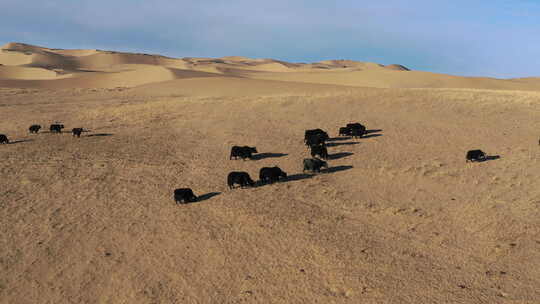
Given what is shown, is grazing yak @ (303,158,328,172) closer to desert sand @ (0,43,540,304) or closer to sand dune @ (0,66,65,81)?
desert sand @ (0,43,540,304)

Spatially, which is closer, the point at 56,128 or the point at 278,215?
the point at 278,215

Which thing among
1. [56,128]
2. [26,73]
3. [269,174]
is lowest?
[269,174]

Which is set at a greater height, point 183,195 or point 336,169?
point 336,169

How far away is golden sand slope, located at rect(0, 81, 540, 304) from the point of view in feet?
27.3

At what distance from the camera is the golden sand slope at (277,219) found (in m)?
8.33

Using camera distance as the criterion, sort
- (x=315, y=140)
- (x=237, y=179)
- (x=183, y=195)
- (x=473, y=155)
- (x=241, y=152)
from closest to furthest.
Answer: (x=183, y=195)
(x=237, y=179)
(x=473, y=155)
(x=241, y=152)
(x=315, y=140)

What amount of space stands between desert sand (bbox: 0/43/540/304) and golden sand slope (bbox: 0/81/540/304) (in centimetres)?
5

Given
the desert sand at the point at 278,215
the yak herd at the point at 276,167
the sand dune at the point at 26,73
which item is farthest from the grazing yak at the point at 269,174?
the sand dune at the point at 26,73

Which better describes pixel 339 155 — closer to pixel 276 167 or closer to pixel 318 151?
pixel 318 151

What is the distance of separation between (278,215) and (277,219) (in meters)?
0.28

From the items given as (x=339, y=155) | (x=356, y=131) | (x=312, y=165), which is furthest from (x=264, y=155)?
(x=356, y=131)

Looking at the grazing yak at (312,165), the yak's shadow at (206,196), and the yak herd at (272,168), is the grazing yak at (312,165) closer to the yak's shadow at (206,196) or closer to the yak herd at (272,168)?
the yak herd at (272,168)

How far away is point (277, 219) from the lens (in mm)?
11250

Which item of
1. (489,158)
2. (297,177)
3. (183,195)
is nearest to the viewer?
(183,195)
